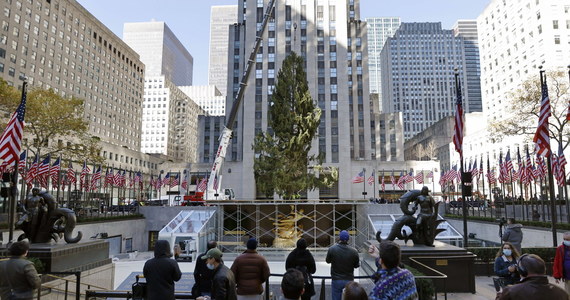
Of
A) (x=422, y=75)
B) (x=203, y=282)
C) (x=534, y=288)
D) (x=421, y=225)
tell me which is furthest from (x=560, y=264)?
(x=422, y=75)

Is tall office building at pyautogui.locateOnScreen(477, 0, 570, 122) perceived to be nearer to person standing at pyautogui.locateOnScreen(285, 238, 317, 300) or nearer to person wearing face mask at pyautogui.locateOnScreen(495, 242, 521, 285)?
person wearing face mask at pyautogui.locateOnScreen(495, 242, 521, 285)

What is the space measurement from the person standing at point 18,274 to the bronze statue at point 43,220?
6218 millimetres

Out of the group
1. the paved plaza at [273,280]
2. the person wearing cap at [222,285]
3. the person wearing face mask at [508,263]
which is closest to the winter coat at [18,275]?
the person wearing cap at [222,285]

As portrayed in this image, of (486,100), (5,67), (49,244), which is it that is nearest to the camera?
(49,244)

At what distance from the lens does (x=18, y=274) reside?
22.4ft

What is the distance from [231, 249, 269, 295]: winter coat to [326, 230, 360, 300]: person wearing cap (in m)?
1.88

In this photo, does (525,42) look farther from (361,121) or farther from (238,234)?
(238,234)

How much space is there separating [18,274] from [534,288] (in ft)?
26.7

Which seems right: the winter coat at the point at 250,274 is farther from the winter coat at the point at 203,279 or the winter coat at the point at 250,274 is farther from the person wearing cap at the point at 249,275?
the winter coat at the point at 203,279

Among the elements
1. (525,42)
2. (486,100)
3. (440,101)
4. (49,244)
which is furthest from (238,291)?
(440,101)

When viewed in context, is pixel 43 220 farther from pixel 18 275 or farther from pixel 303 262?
pixel 303 262

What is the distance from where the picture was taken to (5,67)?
66375 mm

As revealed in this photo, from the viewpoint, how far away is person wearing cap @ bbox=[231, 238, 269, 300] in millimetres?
7285

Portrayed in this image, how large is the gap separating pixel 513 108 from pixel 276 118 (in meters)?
23.3
